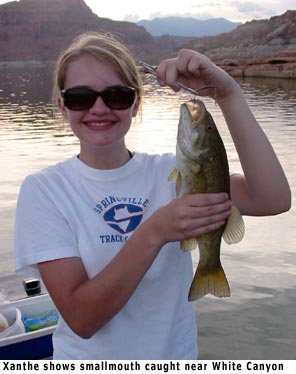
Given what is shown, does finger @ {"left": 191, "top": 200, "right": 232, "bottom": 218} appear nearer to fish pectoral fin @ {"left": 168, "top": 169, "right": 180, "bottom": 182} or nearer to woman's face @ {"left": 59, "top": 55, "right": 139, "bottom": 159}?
fish pectoral fin @ {"left": 168, "top": 169, "right": 180, "bottom": 182}

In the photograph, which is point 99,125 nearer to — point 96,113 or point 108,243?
point 96,113

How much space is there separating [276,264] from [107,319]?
7505mm

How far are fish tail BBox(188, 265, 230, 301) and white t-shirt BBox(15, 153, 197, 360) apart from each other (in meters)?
0.11

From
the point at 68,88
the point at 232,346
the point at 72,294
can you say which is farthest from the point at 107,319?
the point at 232,346

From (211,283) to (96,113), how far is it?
1.09m

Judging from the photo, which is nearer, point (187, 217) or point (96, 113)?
point (187, 217)

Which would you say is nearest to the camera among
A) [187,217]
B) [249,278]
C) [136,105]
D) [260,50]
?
[187,217]

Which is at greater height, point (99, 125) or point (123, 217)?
point (99, 125)

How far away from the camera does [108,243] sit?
266cm

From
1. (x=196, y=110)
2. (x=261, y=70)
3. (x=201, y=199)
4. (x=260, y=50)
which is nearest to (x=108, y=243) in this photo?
(x=201, y=199)

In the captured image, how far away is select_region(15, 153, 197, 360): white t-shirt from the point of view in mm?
2613

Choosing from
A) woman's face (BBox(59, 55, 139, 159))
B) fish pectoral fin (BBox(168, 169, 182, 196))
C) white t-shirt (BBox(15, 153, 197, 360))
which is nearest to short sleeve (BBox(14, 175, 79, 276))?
white t-shirt (BBox(15, 153, 197, 360))

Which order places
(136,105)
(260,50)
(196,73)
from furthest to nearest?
1. (260,50)
2. (136,105)
3. (196,73)

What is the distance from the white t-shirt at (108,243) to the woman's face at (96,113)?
7.1 inches
